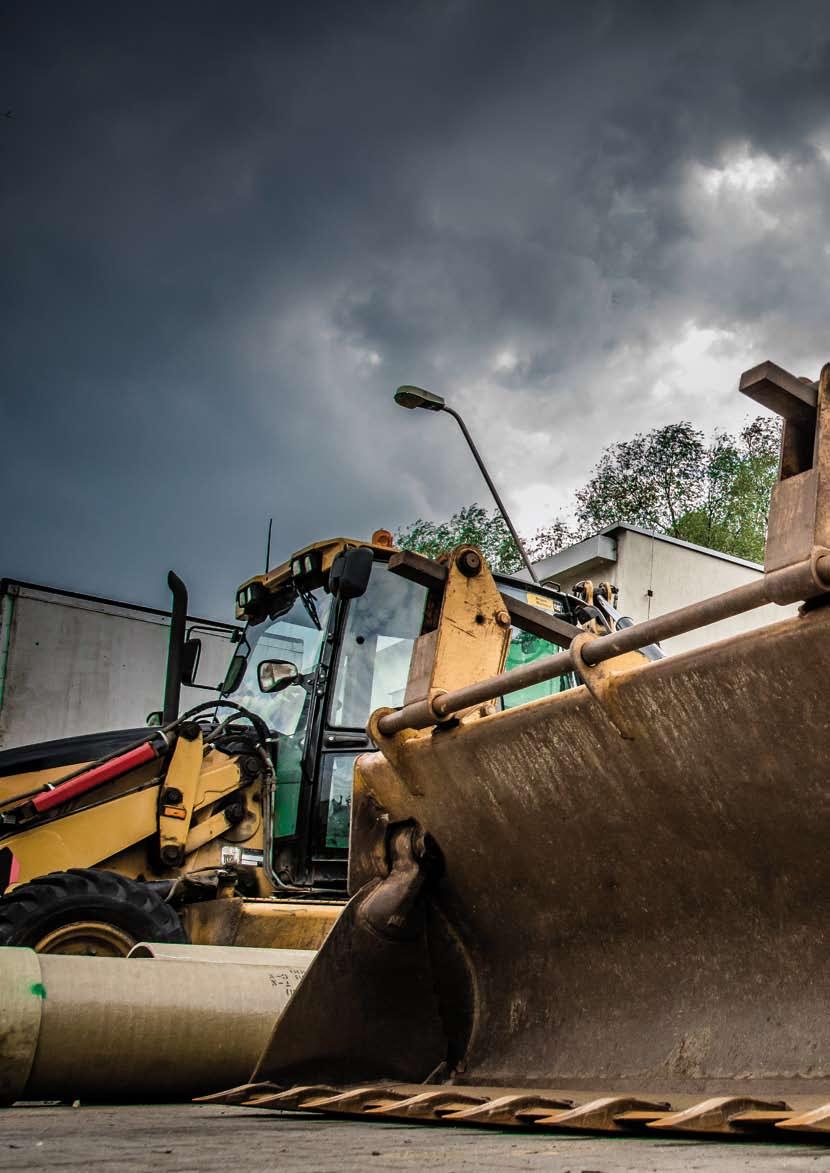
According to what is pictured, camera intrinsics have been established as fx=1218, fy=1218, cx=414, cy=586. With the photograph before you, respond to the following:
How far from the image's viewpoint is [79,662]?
13273mm

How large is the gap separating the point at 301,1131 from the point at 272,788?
3.46 m

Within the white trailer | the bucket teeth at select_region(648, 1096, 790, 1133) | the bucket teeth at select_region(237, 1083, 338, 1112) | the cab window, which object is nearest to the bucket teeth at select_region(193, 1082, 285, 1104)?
the bucket teeth at select_region(237, 1083, 338, 1112)

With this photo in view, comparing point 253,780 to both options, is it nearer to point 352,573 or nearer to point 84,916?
point 84,916

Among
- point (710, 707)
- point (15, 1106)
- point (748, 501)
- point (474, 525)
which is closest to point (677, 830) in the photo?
point (710, 707)

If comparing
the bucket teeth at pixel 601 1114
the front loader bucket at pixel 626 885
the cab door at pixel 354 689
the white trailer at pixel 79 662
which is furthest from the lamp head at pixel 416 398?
the bucket teeth at pixel 601 1114

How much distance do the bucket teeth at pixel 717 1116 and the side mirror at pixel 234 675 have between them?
→ 456 cm

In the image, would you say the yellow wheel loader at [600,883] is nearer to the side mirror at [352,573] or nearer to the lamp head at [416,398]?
the side mirror at [352,573]

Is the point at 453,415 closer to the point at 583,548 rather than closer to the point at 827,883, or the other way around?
the point at 583,548

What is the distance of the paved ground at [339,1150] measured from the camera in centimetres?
178

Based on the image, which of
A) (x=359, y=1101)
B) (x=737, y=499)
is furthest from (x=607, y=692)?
(x=737, y=499)

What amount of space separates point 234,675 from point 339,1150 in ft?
14.7

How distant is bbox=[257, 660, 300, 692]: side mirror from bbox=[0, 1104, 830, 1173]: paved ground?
10.7 ft

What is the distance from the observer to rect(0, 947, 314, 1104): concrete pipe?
3.19 m

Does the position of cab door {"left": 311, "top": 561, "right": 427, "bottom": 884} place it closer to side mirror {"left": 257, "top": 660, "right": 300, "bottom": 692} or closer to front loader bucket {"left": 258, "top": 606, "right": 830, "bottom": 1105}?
side mirror {"left": 257, "top": 660, "right": 300, "bottom": 692}
